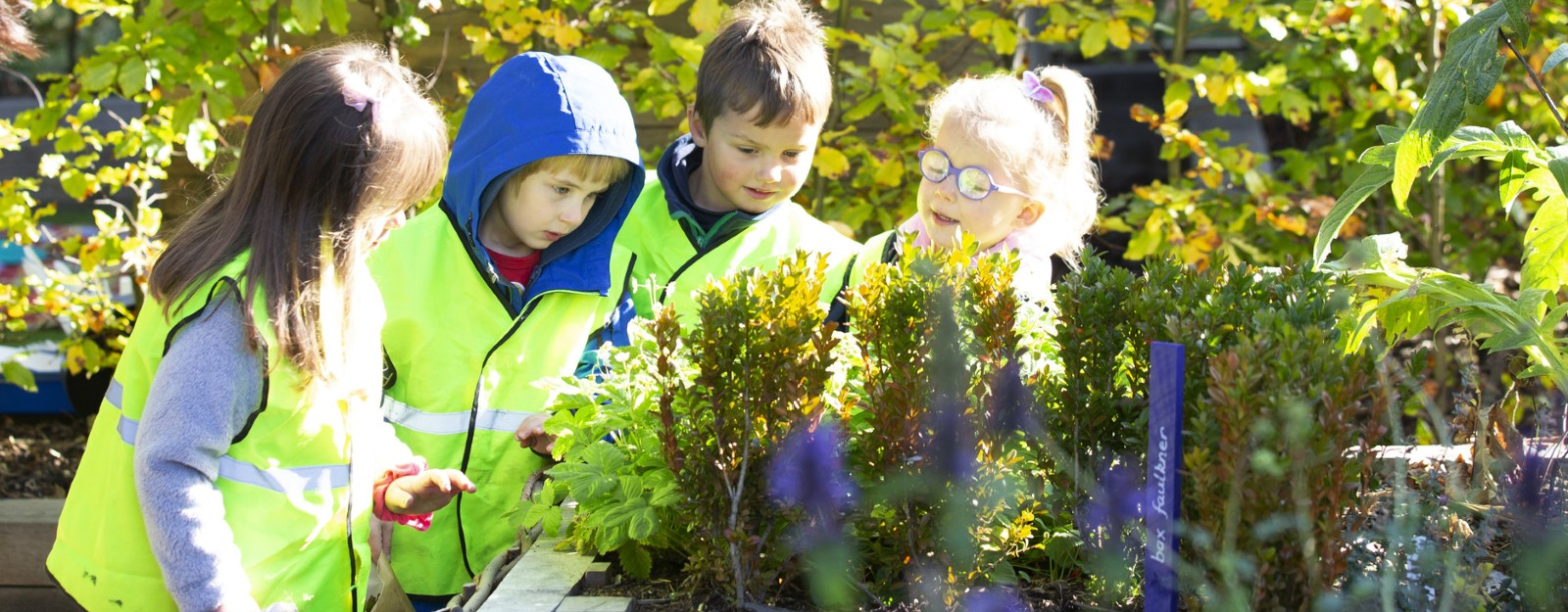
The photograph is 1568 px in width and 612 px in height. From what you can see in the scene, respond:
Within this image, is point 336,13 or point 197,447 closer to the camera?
point 197,447

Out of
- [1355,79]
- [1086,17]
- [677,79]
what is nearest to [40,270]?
[677,79]

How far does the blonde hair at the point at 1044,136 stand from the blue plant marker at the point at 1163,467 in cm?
135

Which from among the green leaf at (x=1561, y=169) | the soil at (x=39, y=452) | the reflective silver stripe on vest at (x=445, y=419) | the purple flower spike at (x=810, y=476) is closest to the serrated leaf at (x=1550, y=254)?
the green leaf at (x=1561, y=169)

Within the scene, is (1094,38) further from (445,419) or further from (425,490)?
(425,490)

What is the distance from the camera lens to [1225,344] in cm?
170

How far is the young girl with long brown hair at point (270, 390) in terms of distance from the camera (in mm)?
1936

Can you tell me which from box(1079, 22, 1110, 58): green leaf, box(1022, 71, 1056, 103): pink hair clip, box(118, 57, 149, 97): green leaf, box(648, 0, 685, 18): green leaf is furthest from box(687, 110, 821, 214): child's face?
box(118, 57, 149, 97): green leaf

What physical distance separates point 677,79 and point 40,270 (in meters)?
2.90

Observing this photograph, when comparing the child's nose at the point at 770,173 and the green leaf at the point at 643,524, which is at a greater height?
the child's nose at the point at 770,173

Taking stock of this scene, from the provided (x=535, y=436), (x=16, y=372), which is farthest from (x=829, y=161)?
(x=16, y=372)

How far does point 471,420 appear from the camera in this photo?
2.57 meters

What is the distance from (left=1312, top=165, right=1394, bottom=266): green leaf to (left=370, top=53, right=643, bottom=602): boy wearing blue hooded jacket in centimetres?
138

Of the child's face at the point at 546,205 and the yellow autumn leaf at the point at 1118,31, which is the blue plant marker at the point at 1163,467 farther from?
the yellow autumn leaf at the point at 1118,31

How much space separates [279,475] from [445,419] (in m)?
0.52
